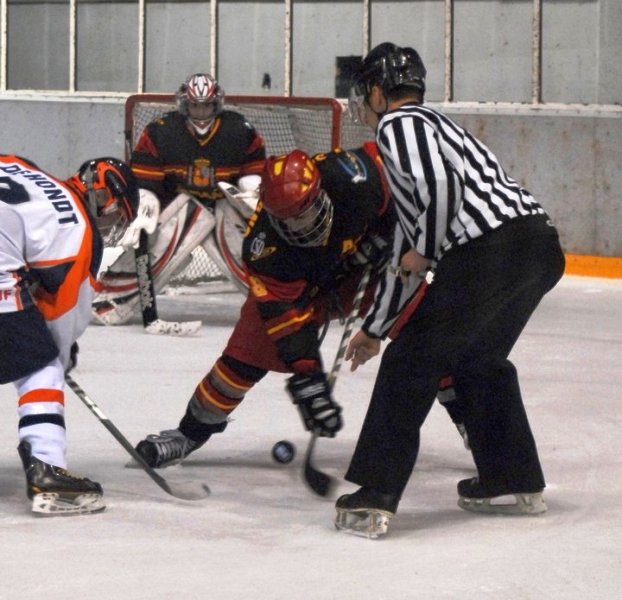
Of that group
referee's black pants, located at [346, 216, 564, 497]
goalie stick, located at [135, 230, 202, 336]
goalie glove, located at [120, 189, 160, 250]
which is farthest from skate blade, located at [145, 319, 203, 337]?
referee's black pants, located at [346, 216, 564, 497]

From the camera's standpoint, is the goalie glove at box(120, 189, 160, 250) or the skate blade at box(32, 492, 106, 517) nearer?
the skate blade at box(32, 492, 106, 517)

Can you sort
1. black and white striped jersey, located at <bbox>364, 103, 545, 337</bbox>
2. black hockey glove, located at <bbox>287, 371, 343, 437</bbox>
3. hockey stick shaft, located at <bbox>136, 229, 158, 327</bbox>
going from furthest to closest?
1. hockey stick shaft, located at <bbox>136, 229, 158, 327</bbox>
2. black hockey glove, located at <bbox>287, 371, 343, 437</bbox>
3. black and white striped jersey, located at <bbox>364, 103, 545, 337</bbox>

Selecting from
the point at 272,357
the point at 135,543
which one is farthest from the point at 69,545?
the point at 272,357

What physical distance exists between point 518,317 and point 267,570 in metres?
0.91

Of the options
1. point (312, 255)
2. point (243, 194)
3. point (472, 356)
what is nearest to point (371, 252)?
point (312, 255)

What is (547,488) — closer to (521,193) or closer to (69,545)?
(521,193)

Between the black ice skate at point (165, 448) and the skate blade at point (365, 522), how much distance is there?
0.88 m

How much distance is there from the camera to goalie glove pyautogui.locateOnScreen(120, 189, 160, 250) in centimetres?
761

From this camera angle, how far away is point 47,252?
3.97 m

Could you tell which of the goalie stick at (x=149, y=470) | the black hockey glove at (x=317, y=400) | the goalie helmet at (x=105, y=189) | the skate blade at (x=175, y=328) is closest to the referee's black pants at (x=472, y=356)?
the black hockey glove at (x=317, y=400)

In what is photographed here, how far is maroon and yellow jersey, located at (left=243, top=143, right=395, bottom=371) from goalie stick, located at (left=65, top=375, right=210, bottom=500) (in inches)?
16.8

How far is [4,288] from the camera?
3.96 metres

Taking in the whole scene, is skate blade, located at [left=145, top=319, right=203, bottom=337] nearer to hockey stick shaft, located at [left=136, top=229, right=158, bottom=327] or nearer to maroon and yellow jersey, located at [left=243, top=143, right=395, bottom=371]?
hockey stick shaft, located at [left=136, top=229, right=158, bottom=327]

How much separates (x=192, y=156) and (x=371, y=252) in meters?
3.33
